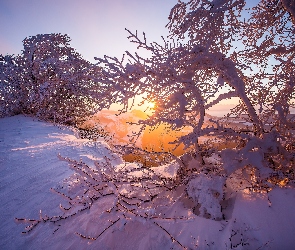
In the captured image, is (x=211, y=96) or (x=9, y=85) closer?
(x=211, y=96)

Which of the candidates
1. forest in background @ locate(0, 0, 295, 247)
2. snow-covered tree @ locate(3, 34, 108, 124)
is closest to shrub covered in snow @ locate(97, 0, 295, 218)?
forest in background @ locate(0, 0, 295, 247)

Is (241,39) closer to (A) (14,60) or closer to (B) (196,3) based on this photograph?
(B) (196,3)

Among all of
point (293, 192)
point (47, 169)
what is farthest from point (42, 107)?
point (293, 192)

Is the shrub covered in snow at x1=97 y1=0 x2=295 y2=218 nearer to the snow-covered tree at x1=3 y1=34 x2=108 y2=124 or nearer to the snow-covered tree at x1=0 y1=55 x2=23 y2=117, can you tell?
the snow-covered tree at x1=3 y1=34 x2=108 y2=124

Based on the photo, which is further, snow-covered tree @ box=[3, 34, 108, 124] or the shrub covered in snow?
snow-covered tree @ box=[3, 34, 108, 124]

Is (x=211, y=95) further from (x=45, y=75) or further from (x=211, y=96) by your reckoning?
(x=45, y=75)

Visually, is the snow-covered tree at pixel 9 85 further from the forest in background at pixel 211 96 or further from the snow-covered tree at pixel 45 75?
the forest in background at pixel 211 96

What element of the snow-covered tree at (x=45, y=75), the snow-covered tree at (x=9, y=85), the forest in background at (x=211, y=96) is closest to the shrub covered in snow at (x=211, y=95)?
the forest in background at (x=211, y=96)

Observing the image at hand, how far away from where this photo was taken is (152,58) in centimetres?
266

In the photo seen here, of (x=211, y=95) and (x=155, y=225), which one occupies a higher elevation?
(x=211, y=95)

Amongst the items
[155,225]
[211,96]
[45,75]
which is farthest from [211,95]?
[45,75]

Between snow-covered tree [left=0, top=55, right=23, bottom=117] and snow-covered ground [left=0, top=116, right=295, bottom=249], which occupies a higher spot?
snow-covered tree [left=0, top=55, right=23, bottom=117]

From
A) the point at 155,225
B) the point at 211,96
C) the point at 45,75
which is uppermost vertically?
the point at 45,75

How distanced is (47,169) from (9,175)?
780mm
